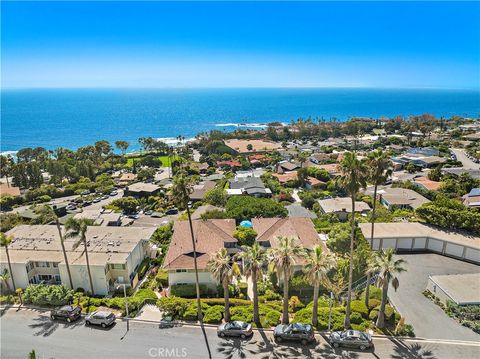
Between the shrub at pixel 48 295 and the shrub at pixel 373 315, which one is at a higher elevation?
the shrub at pixel 48 295

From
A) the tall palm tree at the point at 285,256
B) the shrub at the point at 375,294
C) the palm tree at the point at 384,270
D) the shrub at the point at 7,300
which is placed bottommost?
the shrub at the point at 7,300

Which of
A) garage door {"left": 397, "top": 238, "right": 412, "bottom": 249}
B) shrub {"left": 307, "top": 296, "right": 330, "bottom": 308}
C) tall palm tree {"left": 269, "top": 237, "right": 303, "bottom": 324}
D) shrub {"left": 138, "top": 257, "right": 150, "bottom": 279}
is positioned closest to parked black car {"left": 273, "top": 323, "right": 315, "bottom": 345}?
tall palm tree {"left": 269, "top": 237, "right": 303, "bottom": 324}

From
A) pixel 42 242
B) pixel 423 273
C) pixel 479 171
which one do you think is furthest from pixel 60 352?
pixel 479 171

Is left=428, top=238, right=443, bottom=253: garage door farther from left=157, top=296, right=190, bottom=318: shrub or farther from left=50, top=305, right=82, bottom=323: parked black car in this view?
left=50, top=305, right=82, bottom=323: parked black car

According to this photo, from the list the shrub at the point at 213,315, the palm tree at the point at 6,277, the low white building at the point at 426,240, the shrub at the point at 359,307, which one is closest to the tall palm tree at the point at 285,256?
the shrub at the point at 213,315

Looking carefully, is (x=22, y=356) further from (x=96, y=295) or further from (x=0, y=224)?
(x=0, y=224)

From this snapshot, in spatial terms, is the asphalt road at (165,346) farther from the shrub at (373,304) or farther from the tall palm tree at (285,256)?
the tall palm tree at (285,256)
